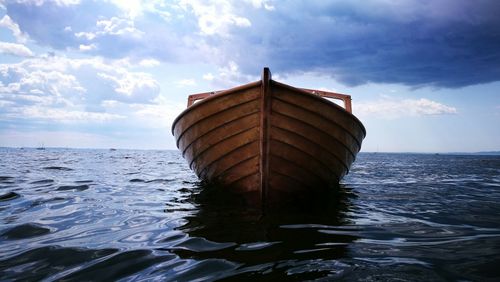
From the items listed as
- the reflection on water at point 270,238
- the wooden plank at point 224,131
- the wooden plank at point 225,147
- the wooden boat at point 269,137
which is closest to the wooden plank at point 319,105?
the wooden boat at point 269,137

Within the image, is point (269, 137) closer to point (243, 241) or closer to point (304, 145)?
point (304, 145)

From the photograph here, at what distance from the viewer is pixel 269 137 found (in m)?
4.70

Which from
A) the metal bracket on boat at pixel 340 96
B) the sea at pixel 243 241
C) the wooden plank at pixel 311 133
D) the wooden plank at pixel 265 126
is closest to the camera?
the sea at pixel 243 241

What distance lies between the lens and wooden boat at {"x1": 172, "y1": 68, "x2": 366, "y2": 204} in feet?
15.1

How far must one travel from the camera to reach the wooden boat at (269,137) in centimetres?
461

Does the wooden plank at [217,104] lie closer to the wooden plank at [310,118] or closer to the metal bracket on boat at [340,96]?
the wooden plank at [310,118]

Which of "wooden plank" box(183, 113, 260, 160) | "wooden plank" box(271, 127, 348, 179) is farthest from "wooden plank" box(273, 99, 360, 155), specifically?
"wooden plank" box(183, 113, 260, 160)

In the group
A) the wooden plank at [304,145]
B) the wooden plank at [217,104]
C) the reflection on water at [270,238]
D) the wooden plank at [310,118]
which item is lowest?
the reflection on water at [270,238]

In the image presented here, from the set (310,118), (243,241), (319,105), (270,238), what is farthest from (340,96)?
(243,241)

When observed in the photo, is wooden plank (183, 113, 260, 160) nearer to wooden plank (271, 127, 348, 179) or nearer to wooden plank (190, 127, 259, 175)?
wooden plank (190, 127, 259, 175)

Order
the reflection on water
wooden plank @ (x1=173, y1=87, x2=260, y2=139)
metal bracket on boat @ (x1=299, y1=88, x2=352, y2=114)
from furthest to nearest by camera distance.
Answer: metal bracket on boat @ (x1=299, y1=88, x2=352, y2=114) < wooden plank @ (x1=173, y1=87, x2=260, y2=139) < the reflection on water

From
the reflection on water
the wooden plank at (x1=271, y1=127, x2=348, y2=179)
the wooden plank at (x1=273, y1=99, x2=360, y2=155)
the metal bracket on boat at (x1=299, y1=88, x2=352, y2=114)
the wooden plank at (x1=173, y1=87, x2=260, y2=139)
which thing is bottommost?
the reflection on water

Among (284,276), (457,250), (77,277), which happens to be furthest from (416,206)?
(77,277)

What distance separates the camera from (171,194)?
280 inches
